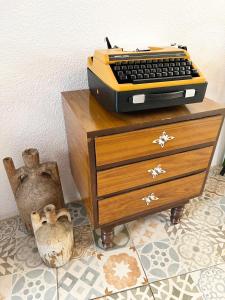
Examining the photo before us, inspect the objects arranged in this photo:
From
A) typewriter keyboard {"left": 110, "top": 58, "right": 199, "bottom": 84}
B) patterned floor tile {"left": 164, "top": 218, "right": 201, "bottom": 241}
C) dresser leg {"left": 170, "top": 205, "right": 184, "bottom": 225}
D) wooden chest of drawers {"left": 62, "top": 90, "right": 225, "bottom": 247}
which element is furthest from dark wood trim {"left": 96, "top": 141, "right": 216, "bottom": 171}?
patterned floor tile {"left": 164, "top": 218, "right": 201, "bottom": 241}

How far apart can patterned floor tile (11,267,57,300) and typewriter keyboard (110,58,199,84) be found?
0.84 meters

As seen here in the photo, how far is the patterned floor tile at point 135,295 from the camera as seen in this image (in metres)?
0.89

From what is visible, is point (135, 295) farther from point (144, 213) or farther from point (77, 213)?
point (77, 213)

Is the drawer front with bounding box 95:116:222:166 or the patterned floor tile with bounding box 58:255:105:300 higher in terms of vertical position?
the drawer front with bounding box 95:116:222:166

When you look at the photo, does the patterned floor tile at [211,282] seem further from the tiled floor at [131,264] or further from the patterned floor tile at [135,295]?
the patterned floor tile at [135,295]

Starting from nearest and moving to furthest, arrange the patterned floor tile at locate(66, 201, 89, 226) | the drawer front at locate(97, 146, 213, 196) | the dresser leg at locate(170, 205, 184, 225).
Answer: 1. the drawer front at locate(97, 146, 213, 196)
2. the dresser leg at locate(170, 205, 184, 225)
3. the patterned floor tile at locate(66, 201, 89, 226)

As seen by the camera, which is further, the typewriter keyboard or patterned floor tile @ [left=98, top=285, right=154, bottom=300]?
patterned floor tile @ [left=98, top=285, right=154, bottom=300]

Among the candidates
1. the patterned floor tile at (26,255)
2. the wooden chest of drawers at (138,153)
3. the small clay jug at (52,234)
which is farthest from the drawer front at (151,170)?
the patterned floor tile at (26,255)

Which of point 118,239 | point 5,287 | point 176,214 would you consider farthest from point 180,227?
point 5,287

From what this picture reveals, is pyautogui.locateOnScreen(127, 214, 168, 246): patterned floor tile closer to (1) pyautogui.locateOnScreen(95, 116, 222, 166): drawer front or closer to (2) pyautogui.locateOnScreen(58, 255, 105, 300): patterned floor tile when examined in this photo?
(2) pyautogui.locateOnScreen(58, 255, 105, 300): patterned floor tile

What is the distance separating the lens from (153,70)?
0.74 meters

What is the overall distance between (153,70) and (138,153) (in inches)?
10.8

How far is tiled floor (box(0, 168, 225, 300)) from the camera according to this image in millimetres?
911

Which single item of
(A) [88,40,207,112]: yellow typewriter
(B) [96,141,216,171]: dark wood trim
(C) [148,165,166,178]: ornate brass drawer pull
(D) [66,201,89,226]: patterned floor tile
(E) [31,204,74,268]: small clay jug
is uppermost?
(A) [88,40,207,112]: yellow typewriter
